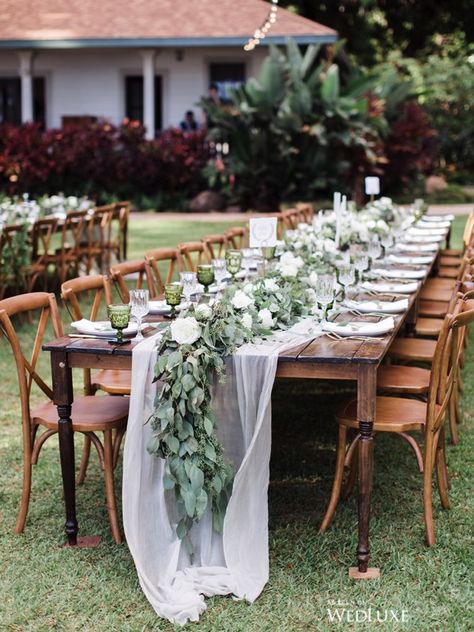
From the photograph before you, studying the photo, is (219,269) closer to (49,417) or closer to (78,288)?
(78,288)

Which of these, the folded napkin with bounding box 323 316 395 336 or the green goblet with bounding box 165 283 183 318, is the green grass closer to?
the folded napkin with bounding box 323 316 395 336

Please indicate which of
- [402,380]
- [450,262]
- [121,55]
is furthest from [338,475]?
[121,55]

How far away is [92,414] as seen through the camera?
4609 millimetres

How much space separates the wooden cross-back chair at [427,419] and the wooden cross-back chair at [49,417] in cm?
101

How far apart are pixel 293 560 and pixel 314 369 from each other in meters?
0.87

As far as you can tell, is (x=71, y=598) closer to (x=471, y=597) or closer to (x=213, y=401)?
(x=213, y=401)

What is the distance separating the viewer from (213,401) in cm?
404

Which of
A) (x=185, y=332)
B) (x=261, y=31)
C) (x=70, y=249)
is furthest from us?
(x=70, y=249)

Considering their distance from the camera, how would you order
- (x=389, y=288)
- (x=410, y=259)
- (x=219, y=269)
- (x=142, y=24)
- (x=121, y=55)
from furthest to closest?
(x=121, y=55)
(x=142, y=24)
(x=410, y=259)
(x=389, y=288)
(x=219, y=269)

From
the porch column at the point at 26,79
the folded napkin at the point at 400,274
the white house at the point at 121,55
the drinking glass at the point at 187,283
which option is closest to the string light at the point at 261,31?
the folded napkin at the point at 400,274

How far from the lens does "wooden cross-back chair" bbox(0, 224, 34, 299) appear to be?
9055 mm

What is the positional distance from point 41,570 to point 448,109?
818 inches

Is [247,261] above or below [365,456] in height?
above

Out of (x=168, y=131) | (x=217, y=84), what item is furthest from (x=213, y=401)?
(x=217, y=84)
